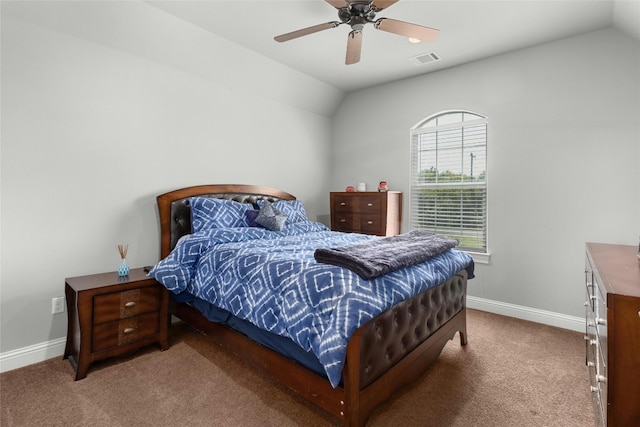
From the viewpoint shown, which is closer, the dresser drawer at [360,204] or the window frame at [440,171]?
the window frame at [440,171]

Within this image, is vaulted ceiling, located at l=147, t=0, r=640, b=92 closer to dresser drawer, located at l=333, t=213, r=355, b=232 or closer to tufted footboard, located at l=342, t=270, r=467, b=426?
dresser drawer, located at l=333, t=213, r=355, b=232

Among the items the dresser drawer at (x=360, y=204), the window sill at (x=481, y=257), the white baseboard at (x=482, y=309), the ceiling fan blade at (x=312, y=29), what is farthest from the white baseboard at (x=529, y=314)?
the ceiling fan blade at (x=312, y=29)

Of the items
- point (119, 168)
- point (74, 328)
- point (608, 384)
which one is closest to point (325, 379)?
point (608, 384)

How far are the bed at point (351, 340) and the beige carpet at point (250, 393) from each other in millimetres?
148

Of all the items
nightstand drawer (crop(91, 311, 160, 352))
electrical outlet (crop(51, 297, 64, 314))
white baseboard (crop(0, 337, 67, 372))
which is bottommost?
white baseboard (crop(0, 337, 67, 372))

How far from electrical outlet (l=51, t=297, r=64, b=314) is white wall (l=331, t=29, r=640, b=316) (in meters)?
3.91

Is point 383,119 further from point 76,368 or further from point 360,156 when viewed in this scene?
point 76,368

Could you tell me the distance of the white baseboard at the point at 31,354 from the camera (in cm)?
230

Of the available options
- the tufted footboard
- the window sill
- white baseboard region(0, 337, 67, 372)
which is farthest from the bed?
the window sill

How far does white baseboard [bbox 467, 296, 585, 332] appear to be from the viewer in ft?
10.1

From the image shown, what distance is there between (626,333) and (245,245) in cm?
219

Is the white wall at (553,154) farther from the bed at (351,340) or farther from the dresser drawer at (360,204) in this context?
the dresser drawer at (360,204)

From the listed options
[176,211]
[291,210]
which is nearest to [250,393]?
[176,211]

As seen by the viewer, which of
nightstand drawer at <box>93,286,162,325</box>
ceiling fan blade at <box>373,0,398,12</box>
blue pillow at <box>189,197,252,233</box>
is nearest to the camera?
ceiling fan blade at <box>373,0,398,12</box>
